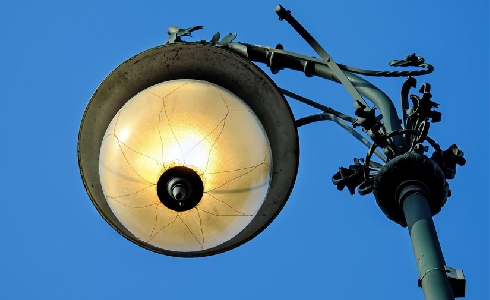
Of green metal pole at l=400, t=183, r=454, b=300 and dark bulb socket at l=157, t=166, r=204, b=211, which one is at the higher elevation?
dark bulb socket at l=157, t=166, r=204, b=211

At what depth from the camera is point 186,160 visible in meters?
4.30

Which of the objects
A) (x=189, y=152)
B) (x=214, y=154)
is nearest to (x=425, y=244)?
(x=214, y=154)

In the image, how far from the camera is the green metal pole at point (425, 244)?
3.67m

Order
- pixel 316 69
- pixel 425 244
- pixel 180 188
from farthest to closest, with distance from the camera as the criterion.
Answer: pixel 316 69 < pixel 180 188 < pixel 425 244

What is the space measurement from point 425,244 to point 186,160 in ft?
4.11

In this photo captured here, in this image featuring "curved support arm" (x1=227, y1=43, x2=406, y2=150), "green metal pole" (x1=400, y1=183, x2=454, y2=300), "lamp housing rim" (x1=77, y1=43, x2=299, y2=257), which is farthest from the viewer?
"lamp housing rim" (x1=77, y1=43, x2=299, y2=257)

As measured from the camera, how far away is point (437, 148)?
457 cm

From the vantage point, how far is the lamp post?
4.33m

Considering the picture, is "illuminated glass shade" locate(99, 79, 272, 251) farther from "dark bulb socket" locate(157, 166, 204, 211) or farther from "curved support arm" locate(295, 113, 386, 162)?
"curved support arm" locate(295, 113, 386, 162)

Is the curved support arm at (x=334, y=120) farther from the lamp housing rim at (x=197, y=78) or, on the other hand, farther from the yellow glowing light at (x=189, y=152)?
the yellow glowing light at (x=189, y=152)

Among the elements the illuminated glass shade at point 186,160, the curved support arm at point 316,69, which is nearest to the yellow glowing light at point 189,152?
the illuminated glass shade at point 186,160

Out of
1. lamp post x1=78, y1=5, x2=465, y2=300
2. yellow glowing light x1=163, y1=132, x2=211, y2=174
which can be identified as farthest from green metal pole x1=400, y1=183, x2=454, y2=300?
yellow glowing light x1=163, y1=132, x2=211, y2=174

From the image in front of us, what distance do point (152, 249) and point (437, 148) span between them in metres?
1.65

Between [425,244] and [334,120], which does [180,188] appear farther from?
[334,120]
